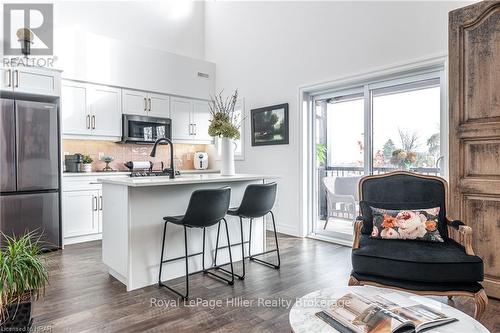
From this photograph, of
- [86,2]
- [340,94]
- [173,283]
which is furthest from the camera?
[86,2]

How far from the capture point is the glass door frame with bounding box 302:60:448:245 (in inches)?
132

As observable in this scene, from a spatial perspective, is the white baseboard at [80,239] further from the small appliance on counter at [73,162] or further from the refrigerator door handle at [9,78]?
the refrigerator door handle at [9,78]

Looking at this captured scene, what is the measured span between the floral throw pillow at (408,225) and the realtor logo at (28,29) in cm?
458

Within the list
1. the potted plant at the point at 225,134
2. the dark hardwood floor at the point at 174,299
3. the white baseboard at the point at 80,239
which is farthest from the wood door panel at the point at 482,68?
the white baseboard at the point at 80,239

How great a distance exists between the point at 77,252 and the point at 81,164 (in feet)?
4.62

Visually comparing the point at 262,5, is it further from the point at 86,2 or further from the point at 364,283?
the point at 364,283

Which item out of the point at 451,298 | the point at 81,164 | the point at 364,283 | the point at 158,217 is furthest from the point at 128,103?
the point at 451,298

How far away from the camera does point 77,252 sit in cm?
395

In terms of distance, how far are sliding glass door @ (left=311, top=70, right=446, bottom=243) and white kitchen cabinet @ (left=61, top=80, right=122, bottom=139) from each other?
3.11 m

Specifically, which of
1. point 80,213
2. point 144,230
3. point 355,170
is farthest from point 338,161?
point 80,213

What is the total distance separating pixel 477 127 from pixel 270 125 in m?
2.95

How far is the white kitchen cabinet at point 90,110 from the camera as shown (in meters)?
4.57

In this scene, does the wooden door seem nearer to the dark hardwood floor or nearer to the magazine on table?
the dark hardwood floor

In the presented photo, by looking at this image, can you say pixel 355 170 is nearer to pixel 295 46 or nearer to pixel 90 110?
pixel 295 46
